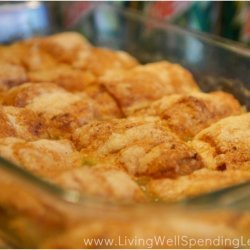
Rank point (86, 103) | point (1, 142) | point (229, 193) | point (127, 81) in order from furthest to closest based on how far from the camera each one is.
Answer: point (127, 81) < point (86, 103) < point (1, 142) < point (229, 193)

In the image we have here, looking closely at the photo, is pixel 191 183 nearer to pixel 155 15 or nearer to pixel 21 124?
pixel 21 124

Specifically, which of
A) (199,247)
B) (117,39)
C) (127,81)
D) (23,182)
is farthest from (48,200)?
(117,39)

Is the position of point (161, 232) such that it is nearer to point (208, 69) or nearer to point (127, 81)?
point (127, 81)

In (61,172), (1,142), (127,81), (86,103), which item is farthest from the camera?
(127,81)

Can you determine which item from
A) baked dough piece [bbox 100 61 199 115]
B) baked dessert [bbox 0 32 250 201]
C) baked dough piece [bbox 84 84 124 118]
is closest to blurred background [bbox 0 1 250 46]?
baked dessert [bbox 0 32 250 201]

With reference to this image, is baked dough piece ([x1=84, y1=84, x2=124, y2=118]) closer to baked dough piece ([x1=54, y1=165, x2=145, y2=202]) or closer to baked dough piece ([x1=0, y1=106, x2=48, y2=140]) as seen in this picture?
baked dough piece ([x1=0, y1=106, x2=48, y2=140])

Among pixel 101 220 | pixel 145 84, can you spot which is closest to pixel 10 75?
pixel 145 84

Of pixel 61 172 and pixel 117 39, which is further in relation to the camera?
pixel 117 39
